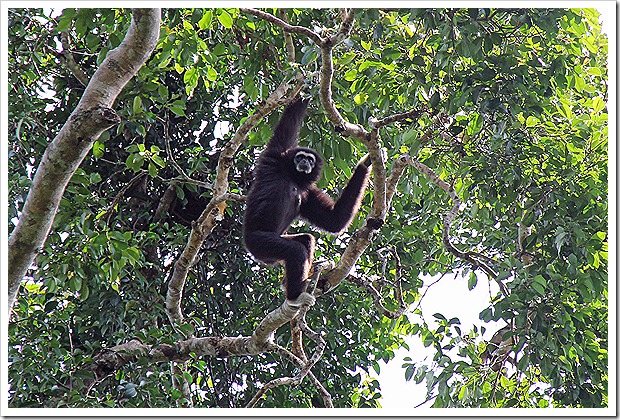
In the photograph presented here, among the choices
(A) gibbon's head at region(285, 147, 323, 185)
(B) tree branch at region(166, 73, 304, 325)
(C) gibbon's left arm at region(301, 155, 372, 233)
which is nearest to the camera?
(B) tree branch at region(166, 73, 304, 325)

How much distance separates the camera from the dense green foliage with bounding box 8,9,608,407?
4.64 metres

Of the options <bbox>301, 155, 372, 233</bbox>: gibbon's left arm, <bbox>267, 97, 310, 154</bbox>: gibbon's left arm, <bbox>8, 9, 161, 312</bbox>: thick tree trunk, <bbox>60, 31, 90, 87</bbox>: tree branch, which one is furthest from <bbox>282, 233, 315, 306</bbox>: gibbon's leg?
<bbox>60, 31, 90, 87</bbox>: tree branch

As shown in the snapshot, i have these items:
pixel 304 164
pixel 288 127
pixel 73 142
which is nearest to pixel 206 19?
pixel 288 127

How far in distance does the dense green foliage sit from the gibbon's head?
0.68ft

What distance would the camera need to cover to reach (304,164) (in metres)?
6.19

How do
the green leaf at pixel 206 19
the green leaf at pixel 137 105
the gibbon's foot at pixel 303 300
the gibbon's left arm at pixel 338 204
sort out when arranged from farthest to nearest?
the gibbon's left arm at pixel 338 204 → the gibbon's foot at pixel 303 300 → the green leaf at pixel 206 19 → the green leaf at pixel 137 105

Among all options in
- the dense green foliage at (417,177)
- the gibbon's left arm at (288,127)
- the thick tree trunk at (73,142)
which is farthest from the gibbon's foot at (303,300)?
the thick tree trunk at (73,142)

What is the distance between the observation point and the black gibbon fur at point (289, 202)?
5773 mm

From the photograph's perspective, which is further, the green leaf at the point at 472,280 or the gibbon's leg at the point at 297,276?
the green leaf at the point at 472,280

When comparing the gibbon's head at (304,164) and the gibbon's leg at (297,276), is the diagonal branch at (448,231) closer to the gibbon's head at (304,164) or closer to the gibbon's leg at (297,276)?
the gibbon's head at (304,164)

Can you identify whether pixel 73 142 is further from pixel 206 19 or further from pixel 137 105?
pixel 206 19

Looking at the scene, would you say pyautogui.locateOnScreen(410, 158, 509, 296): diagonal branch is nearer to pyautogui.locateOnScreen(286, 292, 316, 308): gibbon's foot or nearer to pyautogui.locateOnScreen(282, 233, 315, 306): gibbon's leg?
pyautogui.locateOnScreen(282, 233, 315, 306): gibbon's leg

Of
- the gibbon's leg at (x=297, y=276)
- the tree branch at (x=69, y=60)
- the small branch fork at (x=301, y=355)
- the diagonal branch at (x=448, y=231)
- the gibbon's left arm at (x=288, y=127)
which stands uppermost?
the tree branch at (x=69, y=60)

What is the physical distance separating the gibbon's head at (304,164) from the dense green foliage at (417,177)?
0.68 ft
